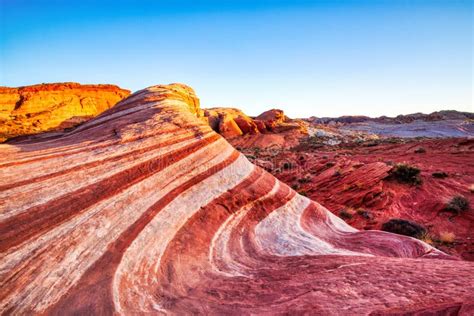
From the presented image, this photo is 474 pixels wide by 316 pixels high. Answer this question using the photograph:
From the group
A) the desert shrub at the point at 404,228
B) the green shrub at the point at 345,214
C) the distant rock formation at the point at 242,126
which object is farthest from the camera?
the distant rock formation at the point at 242,126

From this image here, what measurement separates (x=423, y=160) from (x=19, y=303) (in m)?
23.1

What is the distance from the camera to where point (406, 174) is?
1316cm

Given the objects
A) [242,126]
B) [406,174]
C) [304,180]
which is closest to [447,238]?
[406,174]

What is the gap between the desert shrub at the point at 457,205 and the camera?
961 cm

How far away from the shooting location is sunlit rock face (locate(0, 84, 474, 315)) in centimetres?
213

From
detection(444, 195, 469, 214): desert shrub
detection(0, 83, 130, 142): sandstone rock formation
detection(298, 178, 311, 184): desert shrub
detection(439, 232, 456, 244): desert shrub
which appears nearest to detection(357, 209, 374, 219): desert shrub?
detection(439, 232, 456, 244): desert shrub

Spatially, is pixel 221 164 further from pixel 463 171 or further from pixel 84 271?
pixel 463 171

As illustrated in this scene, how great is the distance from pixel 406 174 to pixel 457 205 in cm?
353

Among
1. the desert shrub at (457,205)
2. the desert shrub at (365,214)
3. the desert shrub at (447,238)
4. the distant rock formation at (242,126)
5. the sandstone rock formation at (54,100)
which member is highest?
the sandstone rock formation at (54,100)

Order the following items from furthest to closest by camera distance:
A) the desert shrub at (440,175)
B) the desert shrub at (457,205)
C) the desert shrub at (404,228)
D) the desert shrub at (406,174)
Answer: the desert shrub at (440,175), the desert shrub at (406,174), the desert shrub at (457,205), the desert shrub at (404,228)

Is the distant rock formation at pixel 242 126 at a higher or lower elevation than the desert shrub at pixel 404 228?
higher

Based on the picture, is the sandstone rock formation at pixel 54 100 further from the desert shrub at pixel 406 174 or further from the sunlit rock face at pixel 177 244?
the desert shrub at pixel 406 174

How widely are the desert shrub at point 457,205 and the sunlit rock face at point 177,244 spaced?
7.89 meters

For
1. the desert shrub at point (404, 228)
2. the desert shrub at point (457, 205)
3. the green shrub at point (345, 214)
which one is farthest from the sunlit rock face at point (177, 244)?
the desert shrub at point (457, 205)
